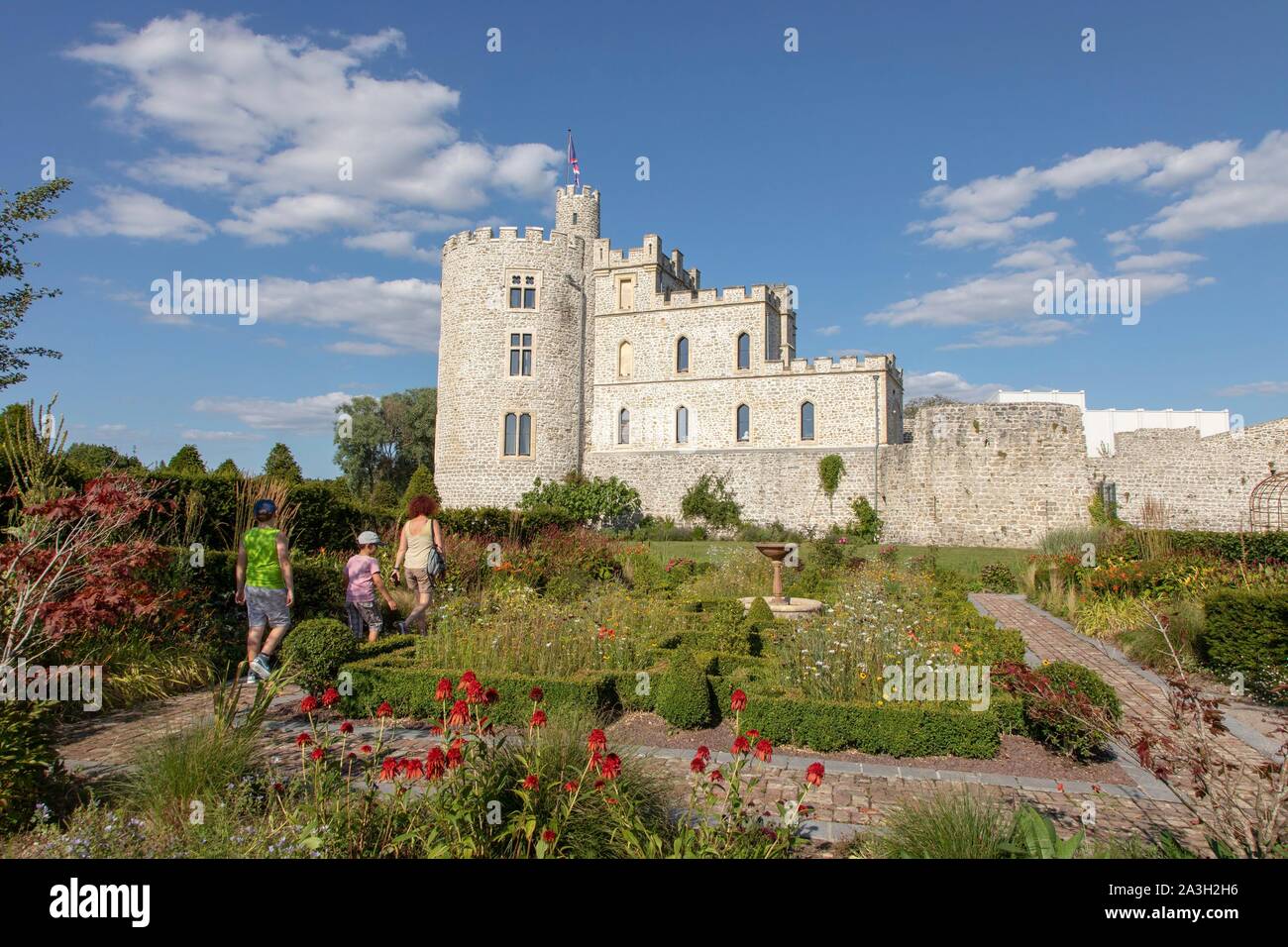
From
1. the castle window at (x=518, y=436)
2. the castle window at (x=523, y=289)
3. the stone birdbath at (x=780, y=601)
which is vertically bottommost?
the stone birdbath at (x=780, y=601)

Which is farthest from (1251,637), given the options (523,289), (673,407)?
(523,289)

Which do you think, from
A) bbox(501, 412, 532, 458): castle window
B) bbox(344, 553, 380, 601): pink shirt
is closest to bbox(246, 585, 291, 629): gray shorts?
bbox(344, 553, 380, 601): pink shirt

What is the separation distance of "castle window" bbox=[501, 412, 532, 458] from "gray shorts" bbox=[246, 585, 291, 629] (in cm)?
2193

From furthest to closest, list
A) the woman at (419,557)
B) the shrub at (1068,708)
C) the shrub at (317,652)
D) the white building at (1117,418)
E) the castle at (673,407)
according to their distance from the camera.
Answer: the white building at (1117,418)
the castle at (673,407)
the woman at (419,557)
the shrub at (317,652)
the shrub at (1068,708)

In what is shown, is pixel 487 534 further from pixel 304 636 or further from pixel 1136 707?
pixel 1136 707

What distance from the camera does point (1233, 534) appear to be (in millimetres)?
12508

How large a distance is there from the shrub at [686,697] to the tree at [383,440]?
4232cm

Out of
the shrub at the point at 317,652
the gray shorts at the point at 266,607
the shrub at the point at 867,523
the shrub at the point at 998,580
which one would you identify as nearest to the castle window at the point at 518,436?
the shrub at the point at 867,523

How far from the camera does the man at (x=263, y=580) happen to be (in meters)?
7.12

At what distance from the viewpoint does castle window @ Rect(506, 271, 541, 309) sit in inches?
1152

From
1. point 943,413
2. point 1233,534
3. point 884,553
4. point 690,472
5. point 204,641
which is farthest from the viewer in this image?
point 690,472

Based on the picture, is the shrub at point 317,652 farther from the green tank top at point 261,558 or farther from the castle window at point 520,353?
the castle window at point 520,353

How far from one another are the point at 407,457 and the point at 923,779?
1780 inches
